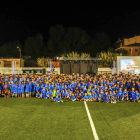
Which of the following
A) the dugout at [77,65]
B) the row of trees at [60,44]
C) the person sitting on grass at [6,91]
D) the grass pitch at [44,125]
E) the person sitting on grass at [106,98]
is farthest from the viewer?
the row of trees at [60,44]

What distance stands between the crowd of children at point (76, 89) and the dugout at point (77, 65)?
7621 millimetres

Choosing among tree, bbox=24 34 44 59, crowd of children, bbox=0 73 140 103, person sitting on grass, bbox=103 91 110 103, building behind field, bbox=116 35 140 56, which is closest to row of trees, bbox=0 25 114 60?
tree, bbox=24 34 44 59

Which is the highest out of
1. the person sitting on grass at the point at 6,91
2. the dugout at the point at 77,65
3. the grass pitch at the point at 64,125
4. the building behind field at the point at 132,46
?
the building behind field at the point at 132,46

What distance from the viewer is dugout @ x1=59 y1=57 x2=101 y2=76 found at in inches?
998

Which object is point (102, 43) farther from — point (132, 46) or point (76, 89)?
point (76, 89)

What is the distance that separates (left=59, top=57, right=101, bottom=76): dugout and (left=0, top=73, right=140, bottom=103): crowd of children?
300 inches

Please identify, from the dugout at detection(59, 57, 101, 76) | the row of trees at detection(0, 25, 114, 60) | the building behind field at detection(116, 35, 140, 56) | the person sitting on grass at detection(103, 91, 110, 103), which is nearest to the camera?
the person sitting on grass at detection(103, 91, 110, 103)

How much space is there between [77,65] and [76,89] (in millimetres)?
10149

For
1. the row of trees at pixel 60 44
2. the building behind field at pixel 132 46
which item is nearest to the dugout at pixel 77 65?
the building behind field at pixel 132 46

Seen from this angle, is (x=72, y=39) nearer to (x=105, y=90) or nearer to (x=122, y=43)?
(x=122, y=43)

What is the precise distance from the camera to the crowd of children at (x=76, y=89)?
14.7 m

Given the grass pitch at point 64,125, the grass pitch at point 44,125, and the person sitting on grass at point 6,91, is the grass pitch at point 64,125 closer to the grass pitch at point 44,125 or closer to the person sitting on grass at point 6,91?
the grass pitch at point 44,125

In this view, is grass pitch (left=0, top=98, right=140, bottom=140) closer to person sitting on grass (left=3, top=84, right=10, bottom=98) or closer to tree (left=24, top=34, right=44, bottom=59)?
person sitting on grass (left=3, top=84, right=10, bottom=98)

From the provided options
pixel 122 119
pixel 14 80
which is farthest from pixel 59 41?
pixel 122 119
